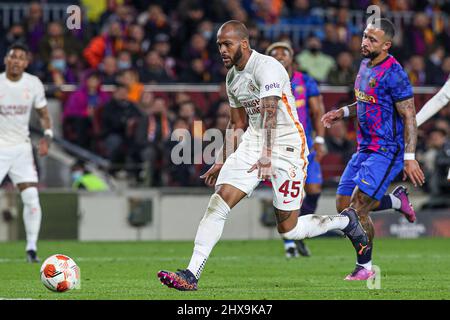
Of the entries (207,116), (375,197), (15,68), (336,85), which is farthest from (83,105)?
(375,197)

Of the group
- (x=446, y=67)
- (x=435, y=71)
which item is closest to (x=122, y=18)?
(x=435, y=71)

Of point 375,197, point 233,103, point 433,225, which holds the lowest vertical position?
point 433,225

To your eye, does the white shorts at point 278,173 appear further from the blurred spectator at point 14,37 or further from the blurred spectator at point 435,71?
the blurred spectator at point 435,71

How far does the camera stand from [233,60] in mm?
10086

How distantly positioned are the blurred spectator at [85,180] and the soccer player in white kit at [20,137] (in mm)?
5035

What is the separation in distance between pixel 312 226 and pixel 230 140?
1.07 metres

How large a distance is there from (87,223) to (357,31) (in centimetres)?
779

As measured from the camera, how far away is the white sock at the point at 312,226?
10320mm

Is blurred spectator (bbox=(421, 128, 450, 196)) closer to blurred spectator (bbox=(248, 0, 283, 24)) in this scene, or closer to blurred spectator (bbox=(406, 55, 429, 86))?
blurred spectator (bbox=(406, 55, 429, 86))

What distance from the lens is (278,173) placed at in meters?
10.3

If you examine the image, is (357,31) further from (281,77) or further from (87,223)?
(281,77)

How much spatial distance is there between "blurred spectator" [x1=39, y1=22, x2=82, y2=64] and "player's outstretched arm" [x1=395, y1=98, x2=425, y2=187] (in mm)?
11144

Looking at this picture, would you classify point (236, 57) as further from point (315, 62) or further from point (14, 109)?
point (315, 62)

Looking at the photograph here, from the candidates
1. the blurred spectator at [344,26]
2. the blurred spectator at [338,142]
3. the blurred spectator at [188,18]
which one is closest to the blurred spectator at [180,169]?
the blurred spectator at [338,142]
